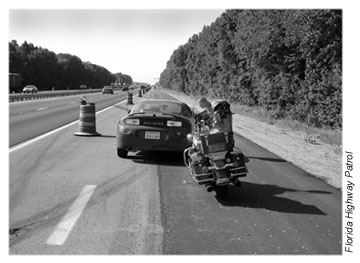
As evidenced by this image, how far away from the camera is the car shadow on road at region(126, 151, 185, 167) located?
877 cm

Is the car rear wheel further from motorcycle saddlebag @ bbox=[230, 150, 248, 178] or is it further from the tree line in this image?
the tree line

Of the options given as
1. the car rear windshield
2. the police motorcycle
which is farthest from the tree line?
the police motorcycle

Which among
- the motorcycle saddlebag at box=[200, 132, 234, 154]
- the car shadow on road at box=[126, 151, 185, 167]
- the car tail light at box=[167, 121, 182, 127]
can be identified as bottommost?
the car shadow on road at box=[126, 151, 185, 167]

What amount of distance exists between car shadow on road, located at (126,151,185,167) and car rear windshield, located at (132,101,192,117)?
108cm

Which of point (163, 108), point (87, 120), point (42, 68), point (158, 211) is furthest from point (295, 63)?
point (42, 68)

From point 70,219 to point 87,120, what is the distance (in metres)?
8.66

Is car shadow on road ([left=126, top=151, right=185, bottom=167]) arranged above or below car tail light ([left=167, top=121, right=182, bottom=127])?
below

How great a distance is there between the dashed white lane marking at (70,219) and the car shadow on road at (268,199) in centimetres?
199

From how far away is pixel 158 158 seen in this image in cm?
931

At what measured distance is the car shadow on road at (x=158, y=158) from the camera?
8766 mm

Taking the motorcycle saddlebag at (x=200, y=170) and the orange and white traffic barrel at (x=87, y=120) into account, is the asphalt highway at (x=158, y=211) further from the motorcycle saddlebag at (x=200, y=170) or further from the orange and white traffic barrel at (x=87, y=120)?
the orange and white traffic barrel at (x=87, y=120)

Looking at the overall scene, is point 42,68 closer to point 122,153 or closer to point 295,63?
point 295,63

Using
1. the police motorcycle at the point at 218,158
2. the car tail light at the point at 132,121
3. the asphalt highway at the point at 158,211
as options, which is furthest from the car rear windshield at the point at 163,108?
the police motorcycle at the point at 218,158

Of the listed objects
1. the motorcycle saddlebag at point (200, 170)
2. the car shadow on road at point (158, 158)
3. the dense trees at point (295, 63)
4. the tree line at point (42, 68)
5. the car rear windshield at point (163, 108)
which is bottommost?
the car shadow on road at point (158, 158)
